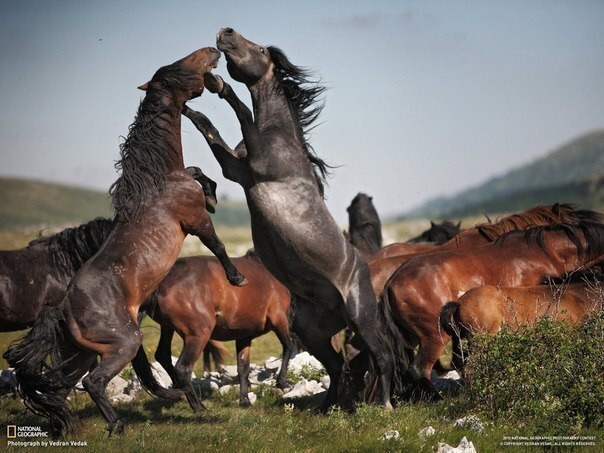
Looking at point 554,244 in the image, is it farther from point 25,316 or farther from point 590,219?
point 25,316

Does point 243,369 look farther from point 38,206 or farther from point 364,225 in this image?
point 38,206

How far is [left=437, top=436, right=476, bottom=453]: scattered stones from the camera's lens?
6.56m

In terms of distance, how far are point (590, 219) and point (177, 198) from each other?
18.7 feet

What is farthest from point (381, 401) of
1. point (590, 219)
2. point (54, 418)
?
point (590, 219)

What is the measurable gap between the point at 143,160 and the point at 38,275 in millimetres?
3210

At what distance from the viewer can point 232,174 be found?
342 inches

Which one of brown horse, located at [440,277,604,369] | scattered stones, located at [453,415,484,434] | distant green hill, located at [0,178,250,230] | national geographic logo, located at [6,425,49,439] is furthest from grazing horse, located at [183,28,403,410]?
distant green hill, located at [0,178,250,230]

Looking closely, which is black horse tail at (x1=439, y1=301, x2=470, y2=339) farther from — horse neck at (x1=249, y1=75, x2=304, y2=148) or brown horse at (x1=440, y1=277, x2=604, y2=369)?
horse neck at (x1=249, y1=75, x2=304, y2=148)

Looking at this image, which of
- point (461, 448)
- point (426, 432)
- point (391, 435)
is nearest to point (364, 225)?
point (426, 432)

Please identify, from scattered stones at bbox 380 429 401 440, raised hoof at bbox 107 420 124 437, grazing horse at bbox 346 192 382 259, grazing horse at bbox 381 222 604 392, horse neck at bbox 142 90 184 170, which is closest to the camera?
scattered stones at bbox 380 429 401 440

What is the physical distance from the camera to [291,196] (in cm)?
862

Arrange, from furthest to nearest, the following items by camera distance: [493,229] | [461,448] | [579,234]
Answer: [493,229] < [579,234] < [461,448]

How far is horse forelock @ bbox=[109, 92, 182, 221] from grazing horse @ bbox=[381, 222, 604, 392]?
3073 mm

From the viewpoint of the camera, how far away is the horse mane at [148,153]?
27.9 feet
